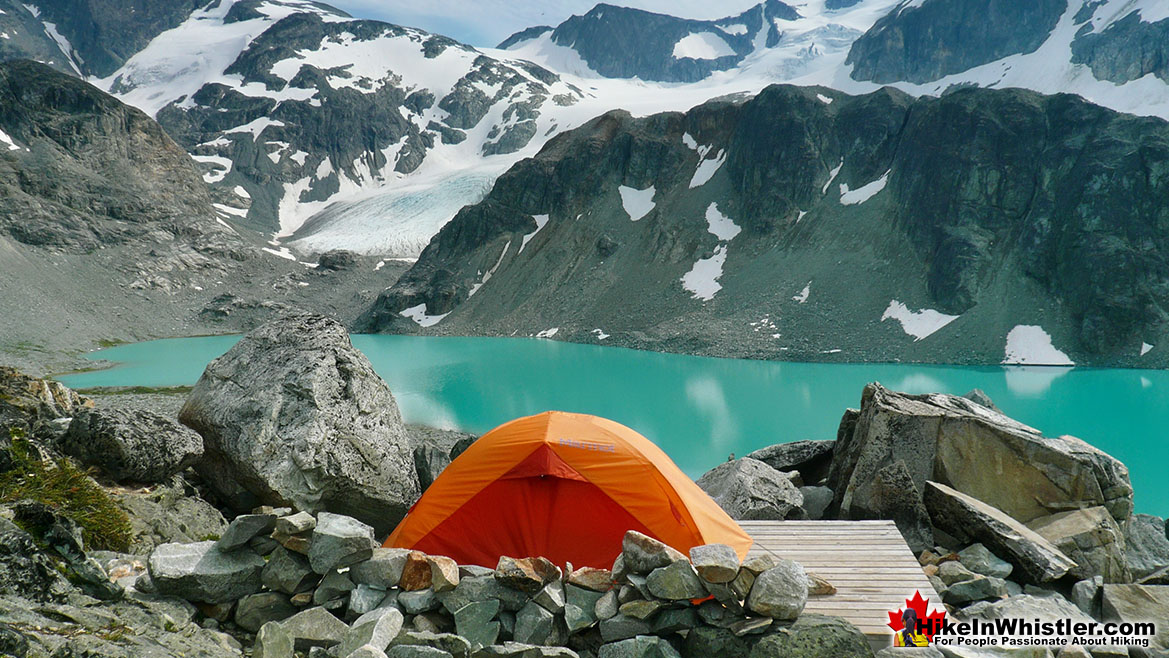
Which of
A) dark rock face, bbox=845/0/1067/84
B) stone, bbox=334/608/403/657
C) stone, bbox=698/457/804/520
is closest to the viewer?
stone, bbox=334/608/403/657

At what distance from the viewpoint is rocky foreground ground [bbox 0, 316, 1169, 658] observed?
4574 mm

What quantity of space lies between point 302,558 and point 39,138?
11226 centimetres

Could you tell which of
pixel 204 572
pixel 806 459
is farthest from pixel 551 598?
pixel 806 459

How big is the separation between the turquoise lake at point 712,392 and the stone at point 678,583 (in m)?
13.8

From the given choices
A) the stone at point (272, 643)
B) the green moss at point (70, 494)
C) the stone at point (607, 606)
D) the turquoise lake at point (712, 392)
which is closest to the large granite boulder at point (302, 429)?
the green moss at point (70, 494)

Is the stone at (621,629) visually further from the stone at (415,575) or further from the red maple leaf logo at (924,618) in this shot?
the red maple leaf logo at (924,618)

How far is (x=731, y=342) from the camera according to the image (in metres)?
50.9

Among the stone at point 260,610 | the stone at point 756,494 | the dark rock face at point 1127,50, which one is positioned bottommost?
the stone at point 756,494

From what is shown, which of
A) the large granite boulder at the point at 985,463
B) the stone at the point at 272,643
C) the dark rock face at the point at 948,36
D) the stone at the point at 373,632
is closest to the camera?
the stone at the point at 272,643

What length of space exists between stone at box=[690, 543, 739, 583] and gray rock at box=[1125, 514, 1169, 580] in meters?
5.73

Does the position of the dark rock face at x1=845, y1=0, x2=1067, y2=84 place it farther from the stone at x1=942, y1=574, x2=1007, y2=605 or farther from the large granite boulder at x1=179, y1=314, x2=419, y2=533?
the large granite boulder at x1=179, y1=314, x2=419, y2=533

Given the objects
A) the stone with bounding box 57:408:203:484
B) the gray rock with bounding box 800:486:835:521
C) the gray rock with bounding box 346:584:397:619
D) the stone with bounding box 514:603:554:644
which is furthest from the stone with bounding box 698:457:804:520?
the stone with bounding box 57:408:203:484

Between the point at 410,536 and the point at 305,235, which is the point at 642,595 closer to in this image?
the point at 410,536

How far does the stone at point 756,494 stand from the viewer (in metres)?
8.20
